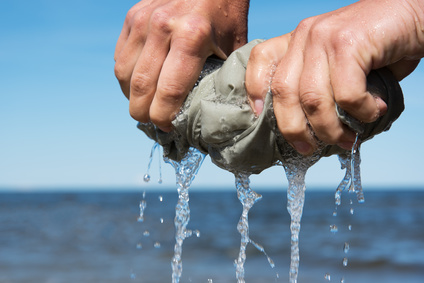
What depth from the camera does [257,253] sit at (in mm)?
11031

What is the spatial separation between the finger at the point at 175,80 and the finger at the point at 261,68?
18cm

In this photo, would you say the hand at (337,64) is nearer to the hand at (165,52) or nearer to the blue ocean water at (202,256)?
the hand at (165,52)

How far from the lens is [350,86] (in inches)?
45.9

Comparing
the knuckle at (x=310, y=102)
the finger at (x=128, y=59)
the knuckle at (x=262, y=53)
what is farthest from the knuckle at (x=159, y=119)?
the knuckle at (x=310, y=102)

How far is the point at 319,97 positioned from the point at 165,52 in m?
0.52

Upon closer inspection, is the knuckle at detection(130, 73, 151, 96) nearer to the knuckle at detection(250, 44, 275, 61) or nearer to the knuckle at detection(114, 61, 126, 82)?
the knuckle at detection(114, 61, 126, 82)

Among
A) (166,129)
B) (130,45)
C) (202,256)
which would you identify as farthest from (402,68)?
(202,256)

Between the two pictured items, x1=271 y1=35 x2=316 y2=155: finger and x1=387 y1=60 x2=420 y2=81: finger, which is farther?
x1=387 y1=60 x2=420 y2=81: finger

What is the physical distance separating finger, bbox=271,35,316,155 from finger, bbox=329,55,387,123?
0.32 feet

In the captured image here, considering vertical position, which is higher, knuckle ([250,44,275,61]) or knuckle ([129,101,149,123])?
knuckle ([250,44,275,61])

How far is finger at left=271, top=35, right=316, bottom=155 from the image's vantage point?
4.16ft

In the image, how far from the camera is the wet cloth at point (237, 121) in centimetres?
135

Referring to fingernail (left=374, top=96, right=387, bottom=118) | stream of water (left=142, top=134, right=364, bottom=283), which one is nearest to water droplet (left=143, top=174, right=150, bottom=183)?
stream of water (left=142, top=134, right=364, bottom=283)

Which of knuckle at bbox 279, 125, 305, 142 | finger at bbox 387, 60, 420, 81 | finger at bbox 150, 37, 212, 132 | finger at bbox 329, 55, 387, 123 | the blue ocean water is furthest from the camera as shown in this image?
the blue ocean water
